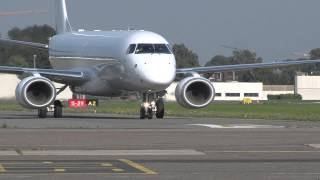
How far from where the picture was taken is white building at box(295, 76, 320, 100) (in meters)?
155

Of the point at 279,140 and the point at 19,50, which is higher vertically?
the point at 19,50

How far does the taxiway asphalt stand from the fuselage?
8.60 m

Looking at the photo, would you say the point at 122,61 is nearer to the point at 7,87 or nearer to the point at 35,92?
the point at 35,92

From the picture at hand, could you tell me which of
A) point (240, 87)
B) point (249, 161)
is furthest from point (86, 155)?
point (240, 87)

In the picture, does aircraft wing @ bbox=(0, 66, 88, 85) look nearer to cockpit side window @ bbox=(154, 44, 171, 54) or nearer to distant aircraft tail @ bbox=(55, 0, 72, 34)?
cockpit side window @ bbox=(154, 44, 171, 54)

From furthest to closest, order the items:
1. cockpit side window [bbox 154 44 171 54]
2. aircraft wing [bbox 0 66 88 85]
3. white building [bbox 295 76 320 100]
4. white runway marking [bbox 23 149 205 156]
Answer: white building [bbox 295 76 320 100] < aircraft wing [bbox 0 66 88 85] < cockpit side window [bbox 154 44 171 54] < white runway marking [bbox 23 149 205 156]

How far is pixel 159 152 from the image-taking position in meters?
21.5

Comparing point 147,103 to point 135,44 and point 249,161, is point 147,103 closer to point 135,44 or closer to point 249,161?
point 135,44

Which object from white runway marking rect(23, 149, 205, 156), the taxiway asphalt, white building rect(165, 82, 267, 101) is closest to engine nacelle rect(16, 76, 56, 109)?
the taxiway asphalt

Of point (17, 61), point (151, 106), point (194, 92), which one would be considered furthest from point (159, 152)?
point (17, 61)

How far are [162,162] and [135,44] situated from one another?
23.1 meters

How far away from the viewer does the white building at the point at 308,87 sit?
6112 inches

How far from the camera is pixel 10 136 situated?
26766 millimetres

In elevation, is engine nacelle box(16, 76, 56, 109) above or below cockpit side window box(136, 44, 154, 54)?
below
